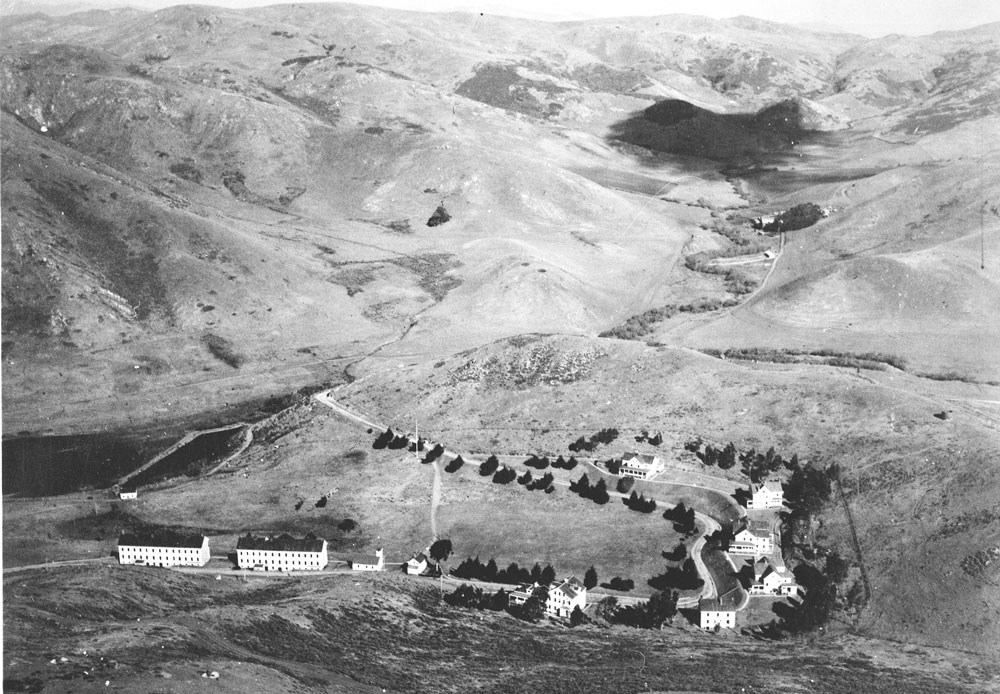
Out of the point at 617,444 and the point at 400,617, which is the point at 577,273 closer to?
the point at 617,444

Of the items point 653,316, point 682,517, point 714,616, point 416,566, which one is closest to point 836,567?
point 714,616

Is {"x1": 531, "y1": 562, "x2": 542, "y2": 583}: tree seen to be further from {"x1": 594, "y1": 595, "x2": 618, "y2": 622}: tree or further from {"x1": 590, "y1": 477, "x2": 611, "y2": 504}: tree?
{"x1": 590, "y1": 477, "x2": 611, "y2": 504}: tree

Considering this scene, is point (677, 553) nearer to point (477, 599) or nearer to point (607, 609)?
point (607, 609)

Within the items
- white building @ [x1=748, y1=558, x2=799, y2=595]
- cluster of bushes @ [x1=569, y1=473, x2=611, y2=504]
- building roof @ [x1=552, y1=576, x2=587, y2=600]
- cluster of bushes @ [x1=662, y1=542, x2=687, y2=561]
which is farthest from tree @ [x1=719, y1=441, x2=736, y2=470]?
building roof @ [x1=552, y1=576, x2=587, y2=600]

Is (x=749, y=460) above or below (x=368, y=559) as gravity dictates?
above

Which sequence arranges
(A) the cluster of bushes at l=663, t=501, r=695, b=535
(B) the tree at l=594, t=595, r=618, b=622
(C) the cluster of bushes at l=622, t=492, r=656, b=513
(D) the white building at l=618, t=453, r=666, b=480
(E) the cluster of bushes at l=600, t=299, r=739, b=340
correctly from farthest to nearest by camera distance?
(E) the cluster of bushes at l=600, t=299, r=739, b=340, (D) the white building at l=618, t=453, r=666, b=480, (C) the cluster of bushes at l=622, t=492, r=656, b=513, (A) the cluster of bushes at l=663, t=501, r=695, b=535, (B) the tree at l=594, t=595, r=618, b=622

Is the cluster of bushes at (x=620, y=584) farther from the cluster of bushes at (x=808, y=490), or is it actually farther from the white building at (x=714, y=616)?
the cluster of bushes at (x=808, y=490)

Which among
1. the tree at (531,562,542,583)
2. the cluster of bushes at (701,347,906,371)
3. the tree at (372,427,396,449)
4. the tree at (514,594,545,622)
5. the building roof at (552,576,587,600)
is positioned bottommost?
the tree at (514,594,545,622)
